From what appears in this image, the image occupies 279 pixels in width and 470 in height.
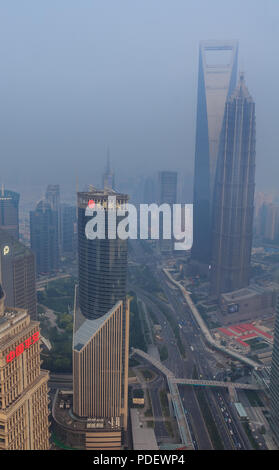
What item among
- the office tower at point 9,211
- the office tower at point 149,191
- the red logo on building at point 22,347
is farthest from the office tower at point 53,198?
the red logo on building at point 22,347

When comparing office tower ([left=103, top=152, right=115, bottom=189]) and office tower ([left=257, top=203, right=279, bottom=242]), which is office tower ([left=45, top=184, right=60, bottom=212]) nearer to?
office tower ([left=103, top=152, right=115, bottom=189])

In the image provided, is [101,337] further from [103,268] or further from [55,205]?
[55,205]

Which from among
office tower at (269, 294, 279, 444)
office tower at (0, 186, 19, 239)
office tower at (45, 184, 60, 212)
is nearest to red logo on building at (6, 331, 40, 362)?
office tower at (269, 294, 279, 444)

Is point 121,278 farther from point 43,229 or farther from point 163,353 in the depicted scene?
point 43,229

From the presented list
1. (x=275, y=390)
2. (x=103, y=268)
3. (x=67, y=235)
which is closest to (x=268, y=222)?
(x=67, y=235)
